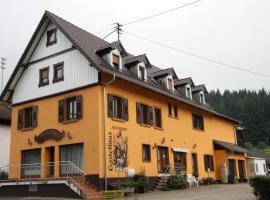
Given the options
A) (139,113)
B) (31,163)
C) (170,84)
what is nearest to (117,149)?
(139,113)

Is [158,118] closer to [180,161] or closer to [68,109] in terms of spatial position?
[180,161]

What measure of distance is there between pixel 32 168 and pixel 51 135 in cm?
280

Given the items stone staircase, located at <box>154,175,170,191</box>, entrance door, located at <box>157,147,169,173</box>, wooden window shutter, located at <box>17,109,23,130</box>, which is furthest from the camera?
entrance door, located at <box>157,147,169,173</box>

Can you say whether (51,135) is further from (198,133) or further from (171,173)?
(198,133)

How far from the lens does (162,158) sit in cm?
2914

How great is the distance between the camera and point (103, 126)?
77.6 ft

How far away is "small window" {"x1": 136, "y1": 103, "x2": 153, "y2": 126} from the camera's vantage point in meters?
27.5

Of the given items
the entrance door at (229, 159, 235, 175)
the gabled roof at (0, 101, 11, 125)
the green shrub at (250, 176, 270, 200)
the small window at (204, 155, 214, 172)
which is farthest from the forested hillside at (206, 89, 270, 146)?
the green shrub at (250, 176, 270, 200)

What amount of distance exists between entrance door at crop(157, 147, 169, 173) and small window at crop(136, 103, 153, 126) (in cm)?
237

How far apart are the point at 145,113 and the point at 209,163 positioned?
449 inches

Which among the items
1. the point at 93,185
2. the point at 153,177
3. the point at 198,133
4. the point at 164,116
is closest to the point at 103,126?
the point at 93,185

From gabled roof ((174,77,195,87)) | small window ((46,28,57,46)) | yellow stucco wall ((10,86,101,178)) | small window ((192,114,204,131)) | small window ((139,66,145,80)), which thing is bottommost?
yellow stucco wall ((10,86,101,178))

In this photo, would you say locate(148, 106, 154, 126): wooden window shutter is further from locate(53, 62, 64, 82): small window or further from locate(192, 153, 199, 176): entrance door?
locate(192, 153, 199, 176): entrance door

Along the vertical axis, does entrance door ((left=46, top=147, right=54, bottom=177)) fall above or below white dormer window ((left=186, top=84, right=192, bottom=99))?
below
